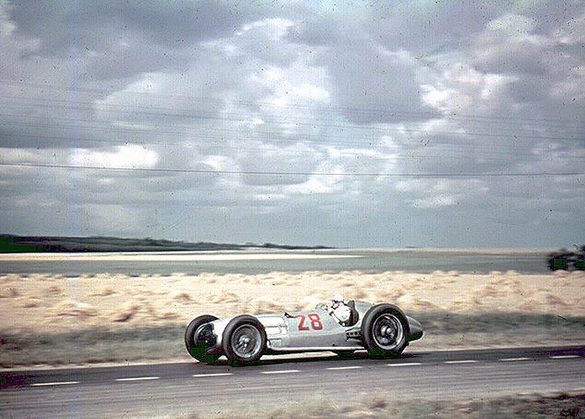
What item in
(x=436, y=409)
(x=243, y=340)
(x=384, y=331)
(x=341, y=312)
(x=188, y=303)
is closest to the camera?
(x=436, y=409)

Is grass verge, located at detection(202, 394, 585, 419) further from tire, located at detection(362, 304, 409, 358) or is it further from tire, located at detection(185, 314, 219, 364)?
tire, located at detection(185, 314, 219, 364)

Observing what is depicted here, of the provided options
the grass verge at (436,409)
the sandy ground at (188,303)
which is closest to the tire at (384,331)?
the grass verge at (436,409)

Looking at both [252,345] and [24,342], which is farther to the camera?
[24,342]

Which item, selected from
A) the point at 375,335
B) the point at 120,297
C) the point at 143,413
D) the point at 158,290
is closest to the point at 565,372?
the point at 375,335

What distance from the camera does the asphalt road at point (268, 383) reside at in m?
12.9

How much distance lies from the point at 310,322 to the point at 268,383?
2969 millimetres

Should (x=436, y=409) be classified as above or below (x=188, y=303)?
below

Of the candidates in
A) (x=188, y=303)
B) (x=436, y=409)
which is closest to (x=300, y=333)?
(x=436, y=409)

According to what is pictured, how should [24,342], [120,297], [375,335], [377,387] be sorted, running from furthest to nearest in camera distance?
[120,297], [24,342], [375,335], [377,387]

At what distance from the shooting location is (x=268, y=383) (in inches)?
596

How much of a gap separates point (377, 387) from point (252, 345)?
11.4 feet

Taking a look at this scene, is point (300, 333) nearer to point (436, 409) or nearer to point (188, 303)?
point (436, 409)

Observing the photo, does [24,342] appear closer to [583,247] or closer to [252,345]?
[252,345]

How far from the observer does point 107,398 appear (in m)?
13.6
